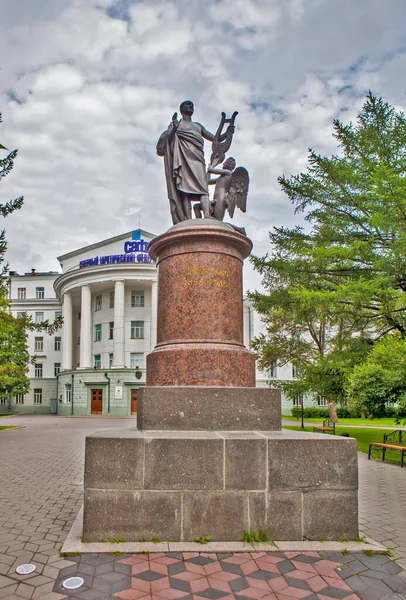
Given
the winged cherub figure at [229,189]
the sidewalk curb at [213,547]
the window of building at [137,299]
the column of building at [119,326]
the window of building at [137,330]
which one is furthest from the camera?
the window of building at [137,299]

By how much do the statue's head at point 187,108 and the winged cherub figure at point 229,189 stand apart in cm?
91

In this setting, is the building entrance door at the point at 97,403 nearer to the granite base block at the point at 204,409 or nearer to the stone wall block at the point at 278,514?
the granite base block at the point at 204,409

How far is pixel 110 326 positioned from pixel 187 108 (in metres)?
40.4

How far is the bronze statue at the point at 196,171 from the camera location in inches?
299

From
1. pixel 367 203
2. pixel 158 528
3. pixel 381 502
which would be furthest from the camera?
pixel 367 203

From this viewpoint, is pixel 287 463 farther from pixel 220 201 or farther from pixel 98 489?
pixel 220 201

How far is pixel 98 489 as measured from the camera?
14.7ft

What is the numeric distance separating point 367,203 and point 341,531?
14135 millimetres

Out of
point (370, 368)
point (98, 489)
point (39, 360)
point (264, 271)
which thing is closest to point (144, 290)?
point (39, 360)

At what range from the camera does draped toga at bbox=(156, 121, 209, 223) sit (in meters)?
7.57

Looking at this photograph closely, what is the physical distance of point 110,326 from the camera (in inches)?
1844

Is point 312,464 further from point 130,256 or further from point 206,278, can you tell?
point 130,256

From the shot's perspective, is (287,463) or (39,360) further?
(39,360)

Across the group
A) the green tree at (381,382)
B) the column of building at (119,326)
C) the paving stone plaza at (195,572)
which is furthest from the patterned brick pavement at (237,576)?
the column of building at (119,326)
